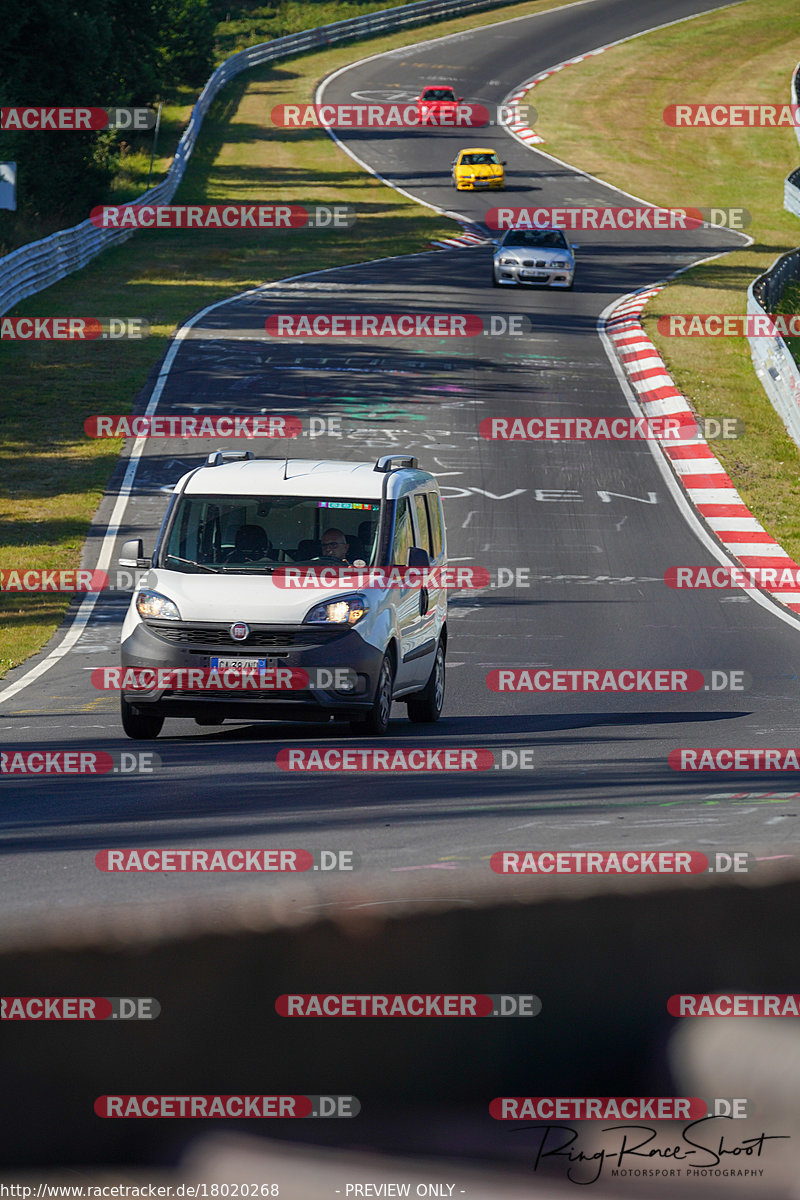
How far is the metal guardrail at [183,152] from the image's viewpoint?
38719 mm

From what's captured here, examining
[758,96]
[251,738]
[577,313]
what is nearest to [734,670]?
[251,738]

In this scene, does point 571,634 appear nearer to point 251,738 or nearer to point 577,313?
point 251,738

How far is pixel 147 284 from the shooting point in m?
42.8

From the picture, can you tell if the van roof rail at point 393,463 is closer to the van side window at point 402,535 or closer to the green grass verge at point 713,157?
the van side window at point 402,535

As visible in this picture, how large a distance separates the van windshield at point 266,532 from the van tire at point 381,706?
796 millimetres

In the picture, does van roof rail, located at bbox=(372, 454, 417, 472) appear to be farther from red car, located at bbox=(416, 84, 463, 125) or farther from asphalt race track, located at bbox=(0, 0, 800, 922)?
red car, located at bbox=(416, 84, 463, 125)

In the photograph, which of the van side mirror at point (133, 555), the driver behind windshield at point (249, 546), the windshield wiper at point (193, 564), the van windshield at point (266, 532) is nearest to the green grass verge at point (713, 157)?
the van windshield at point (266, 532)

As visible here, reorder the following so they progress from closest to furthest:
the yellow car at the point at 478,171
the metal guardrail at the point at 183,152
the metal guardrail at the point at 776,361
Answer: the metal guardrail at the point at 776,361, the metal guardrail at the point at 183,152, the yellow car at the point at 478,171

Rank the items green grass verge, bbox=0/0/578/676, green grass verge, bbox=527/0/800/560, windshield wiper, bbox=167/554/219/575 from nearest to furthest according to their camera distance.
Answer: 1. windshield wiper, bbox=167/554/219/575
2. green grass verge, bbox=0/0/578/676
3. green grass verge, bbox=527/0/800/560

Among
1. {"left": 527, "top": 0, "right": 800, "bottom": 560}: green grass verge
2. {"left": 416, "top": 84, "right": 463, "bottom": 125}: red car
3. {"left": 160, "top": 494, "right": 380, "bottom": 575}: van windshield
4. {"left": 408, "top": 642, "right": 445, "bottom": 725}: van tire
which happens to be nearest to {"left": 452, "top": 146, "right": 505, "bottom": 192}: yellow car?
{"left": 527, "top": 0, "right": 800, "bottom": 560}: green grass verge

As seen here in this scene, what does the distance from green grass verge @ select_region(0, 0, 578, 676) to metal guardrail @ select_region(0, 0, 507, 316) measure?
0.45 metres

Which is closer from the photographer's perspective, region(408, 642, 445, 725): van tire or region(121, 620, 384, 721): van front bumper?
region(121, 620, 384, 721): van front bumper

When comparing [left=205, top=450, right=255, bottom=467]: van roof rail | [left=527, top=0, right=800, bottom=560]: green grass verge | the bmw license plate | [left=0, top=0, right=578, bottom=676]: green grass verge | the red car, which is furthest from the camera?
the red car

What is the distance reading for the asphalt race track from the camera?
7.41 meters
